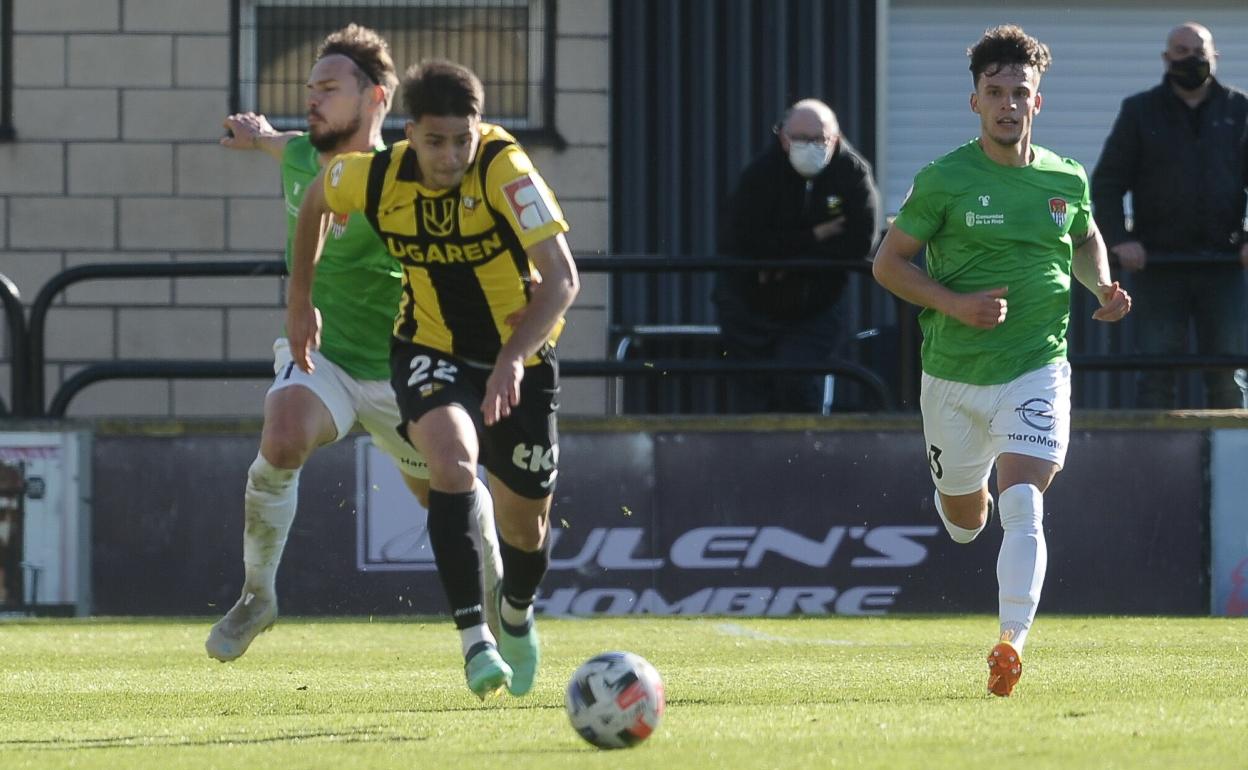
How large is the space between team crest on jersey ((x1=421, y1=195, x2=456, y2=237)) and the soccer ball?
1.63m

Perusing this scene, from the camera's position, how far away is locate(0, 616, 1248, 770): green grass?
500 cm

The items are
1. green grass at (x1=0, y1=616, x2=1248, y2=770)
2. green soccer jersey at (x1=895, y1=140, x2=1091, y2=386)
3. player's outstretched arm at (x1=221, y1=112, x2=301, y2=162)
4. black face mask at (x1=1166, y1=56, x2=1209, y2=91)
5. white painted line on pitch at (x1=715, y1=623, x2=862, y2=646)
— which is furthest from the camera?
black face mask at (x1=1166, y1=56, x2=1209, y2=91)

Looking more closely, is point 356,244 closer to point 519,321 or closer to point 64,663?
point 519,321

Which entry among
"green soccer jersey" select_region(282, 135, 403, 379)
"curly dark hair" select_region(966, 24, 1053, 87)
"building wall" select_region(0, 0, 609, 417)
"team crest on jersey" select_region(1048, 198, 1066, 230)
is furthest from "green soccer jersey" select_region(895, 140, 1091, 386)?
"building wall" select_region(0, 0, 609, 417)

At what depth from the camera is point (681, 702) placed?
624cm

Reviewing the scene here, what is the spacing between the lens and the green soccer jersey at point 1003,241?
7.05m

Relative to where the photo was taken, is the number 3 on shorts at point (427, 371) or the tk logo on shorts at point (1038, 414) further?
the tk logo on shorts at point (1038, 414)

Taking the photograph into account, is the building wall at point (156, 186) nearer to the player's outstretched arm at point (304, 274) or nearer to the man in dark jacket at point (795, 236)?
the man in dark jacket at point (795, 236)

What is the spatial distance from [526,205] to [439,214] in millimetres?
296

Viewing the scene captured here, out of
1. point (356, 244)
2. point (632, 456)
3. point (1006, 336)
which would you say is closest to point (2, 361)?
point (632, 456)

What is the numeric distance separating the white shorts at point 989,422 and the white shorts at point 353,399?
→ 1800 millimetres

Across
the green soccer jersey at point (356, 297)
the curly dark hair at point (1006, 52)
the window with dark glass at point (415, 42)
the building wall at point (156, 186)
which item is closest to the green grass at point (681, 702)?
the green soccer jersey at point (356, 297)

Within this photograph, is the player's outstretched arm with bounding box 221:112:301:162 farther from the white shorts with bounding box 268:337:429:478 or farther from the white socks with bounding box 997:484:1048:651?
the white socks with bounding box 997:484:1048:651

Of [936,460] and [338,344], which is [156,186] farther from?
[936,460]
